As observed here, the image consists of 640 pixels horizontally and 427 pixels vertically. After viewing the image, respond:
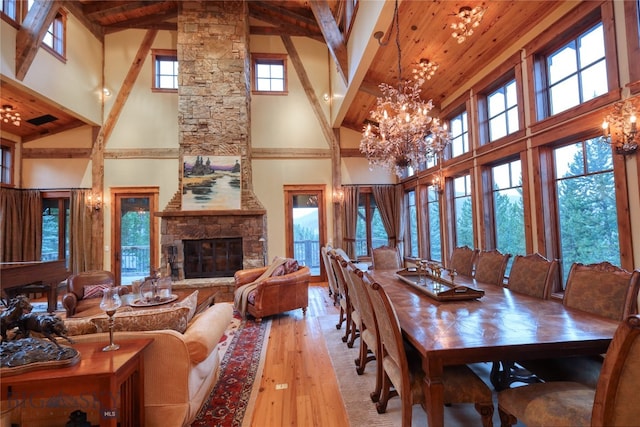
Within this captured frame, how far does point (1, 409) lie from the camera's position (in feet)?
5.30

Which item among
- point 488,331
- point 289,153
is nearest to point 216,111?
point 289,153

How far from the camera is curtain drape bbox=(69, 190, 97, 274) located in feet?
20.9

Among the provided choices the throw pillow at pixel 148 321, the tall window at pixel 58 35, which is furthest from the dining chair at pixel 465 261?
the tall window at pixel 58 35

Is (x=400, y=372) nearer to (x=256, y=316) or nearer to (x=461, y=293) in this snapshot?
(x=461, y=293)

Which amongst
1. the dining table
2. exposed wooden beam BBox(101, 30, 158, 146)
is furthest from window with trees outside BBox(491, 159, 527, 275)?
exposed wooden beam BBox(101, 30, 158, 146)

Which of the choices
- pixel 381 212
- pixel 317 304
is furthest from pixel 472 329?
pixel 381 212

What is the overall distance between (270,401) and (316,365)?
69 cm

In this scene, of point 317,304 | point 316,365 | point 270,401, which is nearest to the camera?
point 270,401

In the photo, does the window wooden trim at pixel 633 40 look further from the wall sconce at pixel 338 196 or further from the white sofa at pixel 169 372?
the wall sconce at pixel 338 196

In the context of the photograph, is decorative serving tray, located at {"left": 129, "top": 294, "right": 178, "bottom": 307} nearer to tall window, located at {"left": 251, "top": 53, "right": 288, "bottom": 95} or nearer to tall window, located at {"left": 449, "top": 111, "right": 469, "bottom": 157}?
tall window, located at {"left": 449, "top": 111, "right": 469, "bottom": 157}

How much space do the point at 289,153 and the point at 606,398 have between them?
6.64m

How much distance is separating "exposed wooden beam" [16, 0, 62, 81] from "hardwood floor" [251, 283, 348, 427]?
5.73 m

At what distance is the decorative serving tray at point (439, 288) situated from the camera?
231 centimetres

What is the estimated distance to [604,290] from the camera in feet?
6.33
